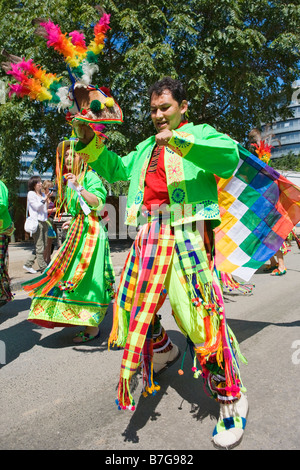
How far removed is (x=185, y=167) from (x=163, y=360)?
146 centimetres

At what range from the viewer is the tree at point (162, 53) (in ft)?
31.0

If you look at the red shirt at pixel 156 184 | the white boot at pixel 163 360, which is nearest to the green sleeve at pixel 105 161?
the red shirt at pixel 156 184

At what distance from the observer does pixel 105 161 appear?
2479 millimetres

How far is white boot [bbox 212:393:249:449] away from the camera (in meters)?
2.05

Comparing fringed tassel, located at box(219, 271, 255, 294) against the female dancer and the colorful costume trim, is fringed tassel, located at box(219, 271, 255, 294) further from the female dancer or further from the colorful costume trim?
the colorful costume trim

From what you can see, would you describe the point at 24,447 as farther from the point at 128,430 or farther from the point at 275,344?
the point at 275,344

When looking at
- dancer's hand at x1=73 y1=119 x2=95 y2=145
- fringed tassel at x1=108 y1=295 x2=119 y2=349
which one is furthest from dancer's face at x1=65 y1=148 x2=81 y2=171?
fringed tassel at x1=108 y1=295 x2=119 y2=349

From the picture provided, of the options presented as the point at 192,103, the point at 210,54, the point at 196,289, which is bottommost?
the point at 196,289

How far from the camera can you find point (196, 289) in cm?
219

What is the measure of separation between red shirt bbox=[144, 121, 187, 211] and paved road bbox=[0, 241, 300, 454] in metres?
1.23

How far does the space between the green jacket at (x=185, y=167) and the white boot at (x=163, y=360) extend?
3.46 feet

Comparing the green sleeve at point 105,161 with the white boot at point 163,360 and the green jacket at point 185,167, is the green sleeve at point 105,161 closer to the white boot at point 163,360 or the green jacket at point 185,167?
the green jacket at point 185,167
